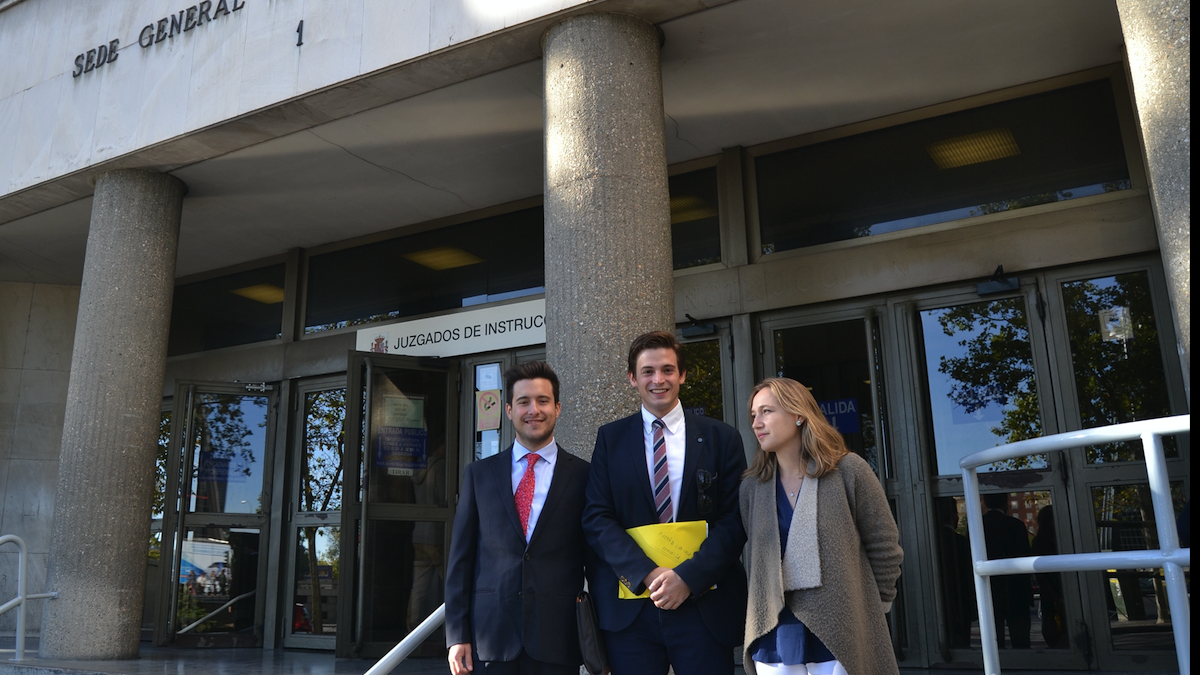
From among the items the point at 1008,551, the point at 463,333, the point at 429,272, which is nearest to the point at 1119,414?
the point at 1008,551

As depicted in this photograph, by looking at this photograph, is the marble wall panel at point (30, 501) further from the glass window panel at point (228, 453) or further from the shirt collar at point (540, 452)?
the shirt collar at point (540, 452)

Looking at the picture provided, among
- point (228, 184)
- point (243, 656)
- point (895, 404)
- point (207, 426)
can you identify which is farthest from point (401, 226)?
point (895, 404)

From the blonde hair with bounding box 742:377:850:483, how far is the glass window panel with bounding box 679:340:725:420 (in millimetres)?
4513

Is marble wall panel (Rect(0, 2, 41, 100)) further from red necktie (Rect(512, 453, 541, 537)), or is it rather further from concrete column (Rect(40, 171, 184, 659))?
red necktie (Rect(512, 453, 541, 537))

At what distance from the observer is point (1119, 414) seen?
244 inches

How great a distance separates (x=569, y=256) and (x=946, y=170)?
3.41 meters

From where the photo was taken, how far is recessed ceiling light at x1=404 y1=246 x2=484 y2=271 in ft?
29.8

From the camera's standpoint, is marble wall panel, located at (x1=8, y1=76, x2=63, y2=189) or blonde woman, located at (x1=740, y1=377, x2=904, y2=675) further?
marble wall panel, located at (x1=8, y1=76, x2=63, y2=189)

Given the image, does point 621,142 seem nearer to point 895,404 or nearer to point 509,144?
point 509,144

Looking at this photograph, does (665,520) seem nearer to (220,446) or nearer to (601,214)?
(601,214)

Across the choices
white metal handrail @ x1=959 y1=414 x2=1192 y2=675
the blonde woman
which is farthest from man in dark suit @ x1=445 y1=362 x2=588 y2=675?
white metal handrail @ x1=959 y1=414 x2=1192 y2=675

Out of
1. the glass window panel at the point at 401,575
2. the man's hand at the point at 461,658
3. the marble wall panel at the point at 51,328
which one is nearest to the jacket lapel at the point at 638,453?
the man's hand at the point at 461,658

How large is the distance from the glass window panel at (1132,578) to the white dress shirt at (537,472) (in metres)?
4.29

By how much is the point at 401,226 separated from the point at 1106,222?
6.32 metres
